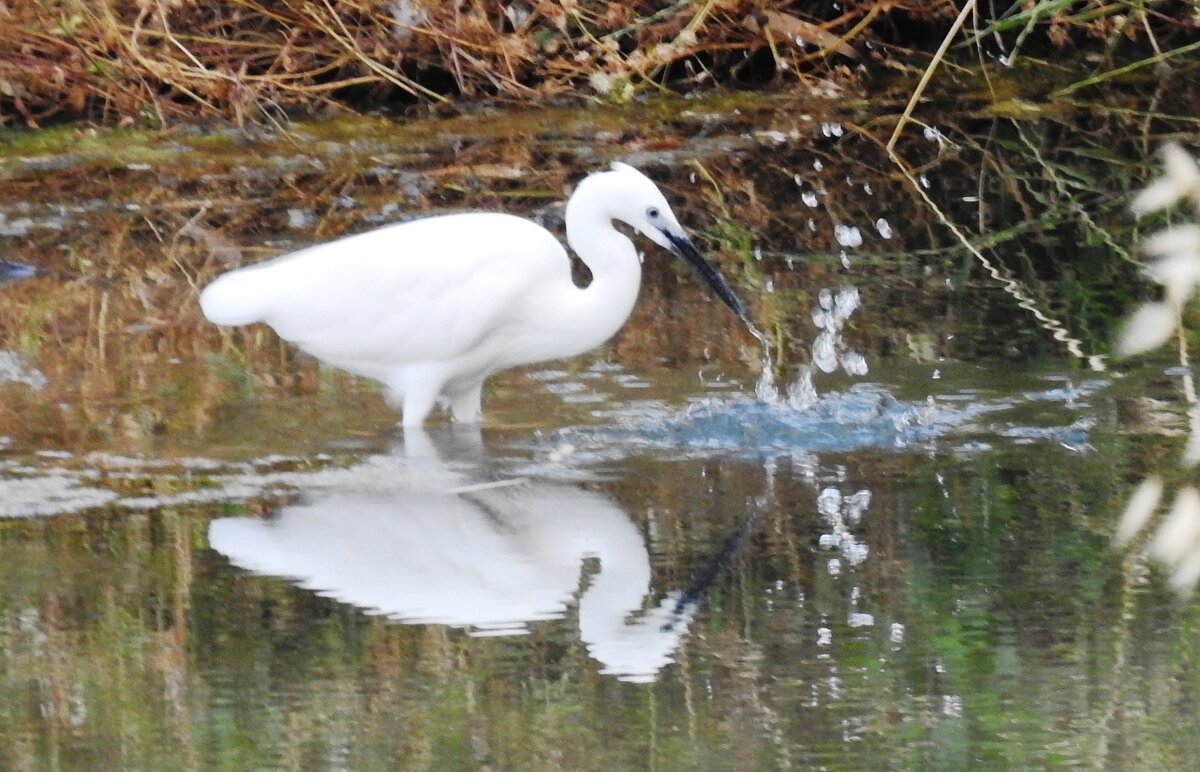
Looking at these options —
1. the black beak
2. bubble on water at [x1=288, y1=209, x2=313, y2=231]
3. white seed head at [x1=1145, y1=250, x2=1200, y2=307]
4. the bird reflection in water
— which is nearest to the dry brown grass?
bubble on water at [x1=288, y1=209, x2=313, y2=231]

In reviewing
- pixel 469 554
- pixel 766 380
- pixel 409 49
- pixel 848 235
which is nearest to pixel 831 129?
pixel 409 49

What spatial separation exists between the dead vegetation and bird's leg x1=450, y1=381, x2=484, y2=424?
14.4ft

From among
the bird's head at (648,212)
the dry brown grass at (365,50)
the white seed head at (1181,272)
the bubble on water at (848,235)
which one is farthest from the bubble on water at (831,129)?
the white seed head at (1181,272)

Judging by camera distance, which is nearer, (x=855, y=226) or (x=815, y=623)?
(x=815, y=623)

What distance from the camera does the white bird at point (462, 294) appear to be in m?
5.55

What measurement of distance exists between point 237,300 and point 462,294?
615 mm

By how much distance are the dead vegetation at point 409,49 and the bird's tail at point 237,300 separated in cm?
423

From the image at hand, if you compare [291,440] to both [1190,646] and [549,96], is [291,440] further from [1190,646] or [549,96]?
[549,96]

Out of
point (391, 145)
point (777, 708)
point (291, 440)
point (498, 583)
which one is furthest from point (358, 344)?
point (391, 145)

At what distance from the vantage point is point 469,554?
4.43 metres

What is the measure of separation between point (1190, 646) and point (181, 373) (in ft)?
11.0

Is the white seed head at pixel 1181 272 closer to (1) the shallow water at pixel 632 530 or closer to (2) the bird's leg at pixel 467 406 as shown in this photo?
(1) the shallow water at pixel 632 530

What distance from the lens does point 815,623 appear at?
386 centimetres

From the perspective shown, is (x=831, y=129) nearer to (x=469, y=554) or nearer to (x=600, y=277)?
(x=600, y=277)
